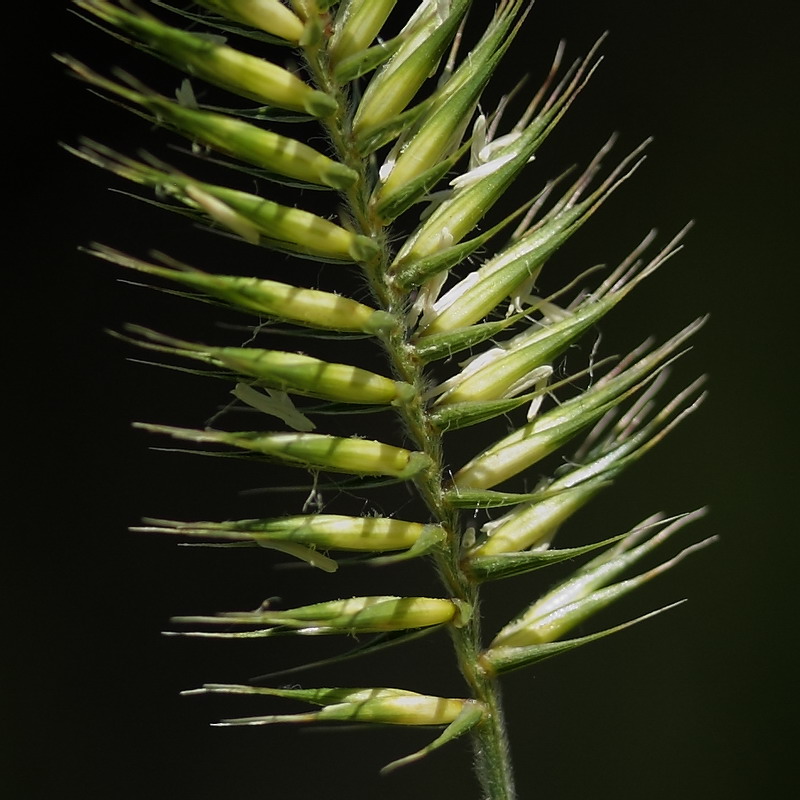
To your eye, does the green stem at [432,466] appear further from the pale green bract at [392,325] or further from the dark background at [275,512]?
the dark background at [275,512]

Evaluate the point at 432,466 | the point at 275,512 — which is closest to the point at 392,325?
the point at 432,466

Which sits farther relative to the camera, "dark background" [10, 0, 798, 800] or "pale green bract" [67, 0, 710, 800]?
"dark background" [10, 0, 798, 800]

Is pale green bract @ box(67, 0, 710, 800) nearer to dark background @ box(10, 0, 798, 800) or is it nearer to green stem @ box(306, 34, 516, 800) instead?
green stem @ box(306, 34, 516, 800)

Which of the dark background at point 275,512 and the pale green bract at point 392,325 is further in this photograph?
the dark background at point 275,512

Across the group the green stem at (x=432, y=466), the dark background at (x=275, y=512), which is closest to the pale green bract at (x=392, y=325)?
the green stem at (x=432, y=466)

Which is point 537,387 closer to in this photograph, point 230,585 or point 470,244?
point 470,244

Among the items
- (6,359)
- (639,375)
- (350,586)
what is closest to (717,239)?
(350,586)

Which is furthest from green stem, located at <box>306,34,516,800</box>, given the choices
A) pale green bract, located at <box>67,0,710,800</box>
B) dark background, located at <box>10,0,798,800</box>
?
dark background, located at <box>10,0,798,800</box>
